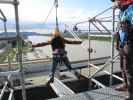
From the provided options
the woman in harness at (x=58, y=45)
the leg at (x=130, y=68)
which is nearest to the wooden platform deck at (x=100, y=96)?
the leg at (x=130, y=68)

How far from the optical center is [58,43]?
4.38 meters

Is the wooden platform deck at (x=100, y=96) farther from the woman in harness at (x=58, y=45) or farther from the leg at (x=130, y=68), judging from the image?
the woman in harness at (x=58, y=45)

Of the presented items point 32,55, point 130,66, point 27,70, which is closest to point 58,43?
point 130,66

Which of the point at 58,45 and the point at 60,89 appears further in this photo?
the point at 60,89

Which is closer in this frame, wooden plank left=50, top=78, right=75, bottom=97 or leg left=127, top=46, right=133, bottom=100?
leg left=127, top=46, right=133, bottom=100

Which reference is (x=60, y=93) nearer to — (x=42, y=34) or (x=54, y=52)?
(x=54, y=52)

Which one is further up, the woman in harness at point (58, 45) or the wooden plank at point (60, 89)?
the woman in harness at point (58, 45)

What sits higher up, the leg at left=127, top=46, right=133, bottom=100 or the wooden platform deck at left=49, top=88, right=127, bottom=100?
the leg at left=127, top=46, right=133, bottom=100

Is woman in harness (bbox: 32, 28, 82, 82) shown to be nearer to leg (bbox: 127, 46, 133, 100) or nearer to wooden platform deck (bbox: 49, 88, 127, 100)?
wooden platform deck (bbox: 49, 88, 127, 100)

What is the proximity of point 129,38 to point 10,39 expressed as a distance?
5.14 feet

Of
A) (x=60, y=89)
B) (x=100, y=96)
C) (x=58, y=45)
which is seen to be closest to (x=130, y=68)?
(x=100, y=96)

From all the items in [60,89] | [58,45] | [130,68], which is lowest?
[60,89]

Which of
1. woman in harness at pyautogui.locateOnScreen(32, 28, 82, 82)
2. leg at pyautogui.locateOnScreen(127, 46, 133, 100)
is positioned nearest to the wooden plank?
A: woman in harness at pyautogui.locateOnScreen(32, 28, 82, 82)

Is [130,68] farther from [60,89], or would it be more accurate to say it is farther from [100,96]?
[60,89]
